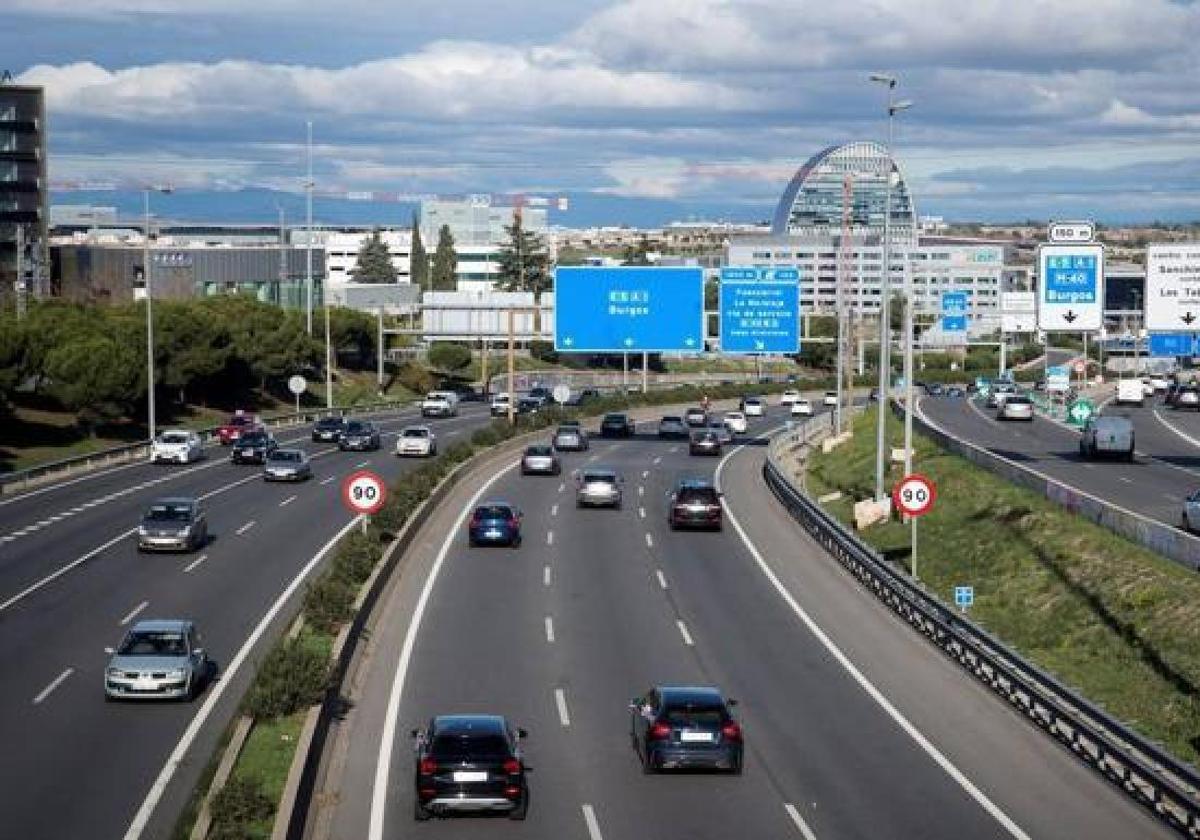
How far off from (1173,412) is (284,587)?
7507cm

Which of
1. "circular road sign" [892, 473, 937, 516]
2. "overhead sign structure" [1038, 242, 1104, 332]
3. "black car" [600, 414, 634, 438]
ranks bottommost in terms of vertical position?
"black car" [600, 414, 634, 438]

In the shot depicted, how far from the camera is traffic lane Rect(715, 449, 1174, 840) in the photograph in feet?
67.7

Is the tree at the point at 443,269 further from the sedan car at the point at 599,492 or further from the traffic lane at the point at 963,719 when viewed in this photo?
the traffic lane at the point at 963,719

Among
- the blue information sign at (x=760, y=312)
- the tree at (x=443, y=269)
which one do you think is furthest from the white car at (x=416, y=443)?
the tree at (x=443, y=269)

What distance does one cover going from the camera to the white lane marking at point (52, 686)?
26.6m

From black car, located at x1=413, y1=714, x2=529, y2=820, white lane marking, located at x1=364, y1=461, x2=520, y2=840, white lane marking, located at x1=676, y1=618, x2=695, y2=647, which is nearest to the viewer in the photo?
black car, located at x1=413, y1=714, x2=529, y2=820

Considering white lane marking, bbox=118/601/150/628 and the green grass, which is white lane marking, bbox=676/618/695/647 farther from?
white lane marking, bbox=118/601/150/628

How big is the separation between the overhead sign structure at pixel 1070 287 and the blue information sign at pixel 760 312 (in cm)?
4004

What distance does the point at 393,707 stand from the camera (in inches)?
1035

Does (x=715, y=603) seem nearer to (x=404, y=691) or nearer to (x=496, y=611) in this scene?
(x=496, y=611)

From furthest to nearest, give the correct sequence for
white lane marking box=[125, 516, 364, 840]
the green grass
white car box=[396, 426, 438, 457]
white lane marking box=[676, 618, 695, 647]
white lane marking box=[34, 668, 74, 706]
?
white car box=[396, 426, 438, 457]
white lane marking box=[676, 618, 695, 647]
the green grass
white lane marking box=[34, 668, 74, 706]
white lane marking box=[125, 516, 364, 840]

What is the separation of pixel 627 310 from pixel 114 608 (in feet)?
152

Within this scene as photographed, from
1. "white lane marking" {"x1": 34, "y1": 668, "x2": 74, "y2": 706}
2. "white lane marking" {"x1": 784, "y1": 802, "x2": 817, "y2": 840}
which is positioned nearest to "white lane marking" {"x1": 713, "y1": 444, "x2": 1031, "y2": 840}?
"white lane marking" {"x1": 784, "y1": 802, "x2": 817, "y2": 840}

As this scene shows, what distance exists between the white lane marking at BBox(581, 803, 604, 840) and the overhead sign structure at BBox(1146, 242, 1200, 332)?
1103 inches
